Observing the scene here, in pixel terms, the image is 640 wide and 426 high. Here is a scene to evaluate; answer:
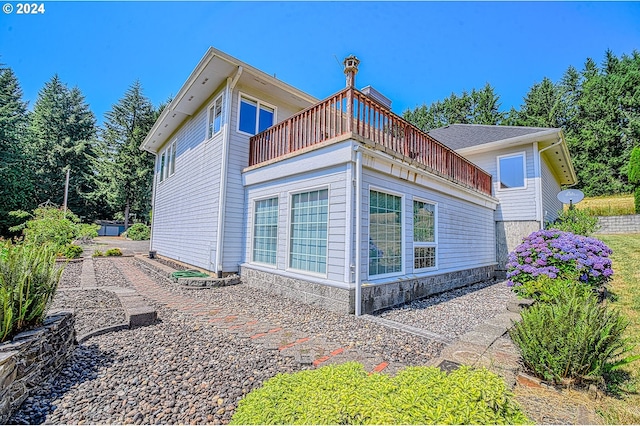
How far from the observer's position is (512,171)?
10.6 meters

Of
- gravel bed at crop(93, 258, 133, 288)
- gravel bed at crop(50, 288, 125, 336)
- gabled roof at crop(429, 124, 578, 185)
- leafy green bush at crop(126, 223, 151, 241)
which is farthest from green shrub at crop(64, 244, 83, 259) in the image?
gabled roof at crop(429, 124, 578, 185)

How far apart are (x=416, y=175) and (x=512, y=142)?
601cm

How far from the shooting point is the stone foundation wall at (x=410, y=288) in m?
5.12

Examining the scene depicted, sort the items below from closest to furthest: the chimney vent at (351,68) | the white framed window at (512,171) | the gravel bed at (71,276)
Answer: the chimney vent at (351,68)
the gravel bed at (71,276)
the white framed window at (512,171)

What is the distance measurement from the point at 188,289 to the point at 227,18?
6.76m

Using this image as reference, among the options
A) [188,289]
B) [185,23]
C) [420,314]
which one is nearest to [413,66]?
[185,23]

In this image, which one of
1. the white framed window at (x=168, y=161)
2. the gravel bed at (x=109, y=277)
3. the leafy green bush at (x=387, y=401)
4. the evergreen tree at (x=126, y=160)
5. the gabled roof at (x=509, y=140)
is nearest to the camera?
the leafy green bush at (x=387, y=401)

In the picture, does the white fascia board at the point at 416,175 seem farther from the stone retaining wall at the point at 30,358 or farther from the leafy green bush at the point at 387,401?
the stone retaining wall at the point at 30,358

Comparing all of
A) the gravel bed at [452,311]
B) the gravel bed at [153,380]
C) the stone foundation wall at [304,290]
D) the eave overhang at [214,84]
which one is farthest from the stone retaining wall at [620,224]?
the gravel bed at [153,380]

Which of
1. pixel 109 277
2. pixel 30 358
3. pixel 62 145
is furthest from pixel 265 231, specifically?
pixel 62 145

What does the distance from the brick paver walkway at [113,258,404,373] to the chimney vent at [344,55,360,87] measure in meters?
4.44

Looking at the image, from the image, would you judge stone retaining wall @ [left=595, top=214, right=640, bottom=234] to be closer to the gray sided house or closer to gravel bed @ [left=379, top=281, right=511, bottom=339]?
the gray sided house

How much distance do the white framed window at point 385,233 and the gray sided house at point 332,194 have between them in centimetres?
3

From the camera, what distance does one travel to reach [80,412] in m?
2.19
